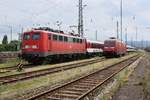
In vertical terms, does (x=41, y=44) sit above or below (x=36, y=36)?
below

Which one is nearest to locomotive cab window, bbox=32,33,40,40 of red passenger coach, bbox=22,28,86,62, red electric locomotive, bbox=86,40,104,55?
red passenger coach, bbox=22,28,86,62

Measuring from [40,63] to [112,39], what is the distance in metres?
21.2

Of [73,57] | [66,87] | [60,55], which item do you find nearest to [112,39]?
[73,57]

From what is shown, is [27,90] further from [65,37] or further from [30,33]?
[65,37]

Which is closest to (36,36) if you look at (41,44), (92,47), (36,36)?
(36,36)

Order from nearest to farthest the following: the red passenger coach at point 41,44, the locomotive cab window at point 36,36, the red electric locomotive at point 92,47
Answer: the red passenger coach at point 41,44
the locomotive cab window at point 36,36
the red electric locomotive at point 92,47

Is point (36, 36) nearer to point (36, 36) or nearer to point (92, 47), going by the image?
point (36, 36)

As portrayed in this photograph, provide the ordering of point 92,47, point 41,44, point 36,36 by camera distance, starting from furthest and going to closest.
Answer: point 92,47 < point 36,36 < point 41,44

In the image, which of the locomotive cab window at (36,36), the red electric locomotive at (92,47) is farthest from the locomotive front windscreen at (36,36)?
the red electric locomotive at (92,47)

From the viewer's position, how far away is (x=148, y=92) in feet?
38.8

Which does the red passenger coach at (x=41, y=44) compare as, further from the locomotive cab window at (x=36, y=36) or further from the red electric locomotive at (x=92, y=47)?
the red electric locomotive at (x=92, y=47)

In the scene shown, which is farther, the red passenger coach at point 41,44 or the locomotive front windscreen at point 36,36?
the locomotive front windscreen at point 36,36

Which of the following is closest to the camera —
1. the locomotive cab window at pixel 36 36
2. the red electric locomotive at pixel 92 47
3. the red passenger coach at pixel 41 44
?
A: the red passenger coach at pixel 41 44

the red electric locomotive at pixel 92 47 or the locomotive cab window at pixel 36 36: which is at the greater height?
the locomotive cab window at pixel 36 36
